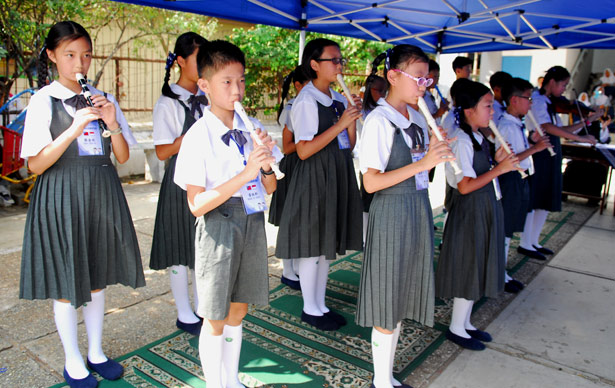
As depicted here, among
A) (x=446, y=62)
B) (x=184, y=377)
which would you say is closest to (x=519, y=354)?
(x=184, y=377)

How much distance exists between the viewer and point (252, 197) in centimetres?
206

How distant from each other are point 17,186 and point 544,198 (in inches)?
234

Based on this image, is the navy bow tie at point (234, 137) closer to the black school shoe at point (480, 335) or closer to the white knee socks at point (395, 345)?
the white knee socks at point (395, 345)

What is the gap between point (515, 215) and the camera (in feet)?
12.6

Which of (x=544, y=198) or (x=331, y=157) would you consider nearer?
(x=331, y=157)

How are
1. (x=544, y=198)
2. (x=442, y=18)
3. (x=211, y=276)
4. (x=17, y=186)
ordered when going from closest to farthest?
(x=211, y=276) < (x=544, y=198) < (x=442, y=18) < (x=17, y=186)

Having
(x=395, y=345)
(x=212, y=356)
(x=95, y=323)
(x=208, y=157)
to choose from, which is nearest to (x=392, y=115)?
(x=208, y=157)

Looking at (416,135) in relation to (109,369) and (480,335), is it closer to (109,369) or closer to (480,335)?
(480,335)

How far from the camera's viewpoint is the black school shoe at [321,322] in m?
3.11

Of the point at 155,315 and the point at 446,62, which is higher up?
the point at 446,62

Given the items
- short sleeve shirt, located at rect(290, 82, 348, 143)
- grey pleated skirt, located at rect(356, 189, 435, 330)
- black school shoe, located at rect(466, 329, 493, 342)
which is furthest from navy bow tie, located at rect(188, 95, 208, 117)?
black school shoe, located at rect(466, 329, 493, 342)

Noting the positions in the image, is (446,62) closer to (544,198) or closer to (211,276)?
(544,198)

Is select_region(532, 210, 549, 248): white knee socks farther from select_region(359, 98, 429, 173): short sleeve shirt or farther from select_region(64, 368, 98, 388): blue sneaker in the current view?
select_region(64, 368, 98, 388): blue sneaker

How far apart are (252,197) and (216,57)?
0.58 m
